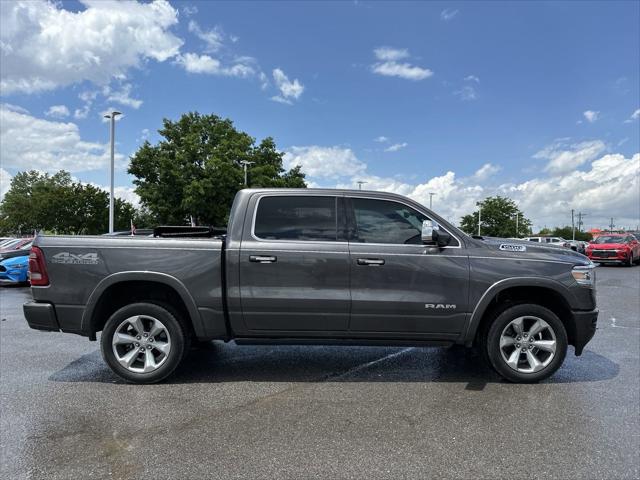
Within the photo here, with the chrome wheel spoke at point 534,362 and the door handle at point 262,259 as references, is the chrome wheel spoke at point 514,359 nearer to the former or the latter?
the chrome wheel spoke at point 534,362

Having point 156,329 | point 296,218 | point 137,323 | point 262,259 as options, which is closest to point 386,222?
point 296,218

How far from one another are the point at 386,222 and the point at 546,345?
191cm

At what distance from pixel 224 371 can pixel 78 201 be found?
148ft

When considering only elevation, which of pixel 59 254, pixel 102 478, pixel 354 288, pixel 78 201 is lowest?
pixel 102 478

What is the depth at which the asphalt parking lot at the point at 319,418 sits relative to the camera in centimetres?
299

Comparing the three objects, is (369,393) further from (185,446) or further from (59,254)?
(59,254)

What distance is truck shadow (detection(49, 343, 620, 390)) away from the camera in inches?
185

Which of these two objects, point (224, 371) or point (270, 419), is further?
point (224, 371)

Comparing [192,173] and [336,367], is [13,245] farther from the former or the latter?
[192,173]

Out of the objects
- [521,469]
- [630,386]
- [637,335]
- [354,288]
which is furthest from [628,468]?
[637,335]

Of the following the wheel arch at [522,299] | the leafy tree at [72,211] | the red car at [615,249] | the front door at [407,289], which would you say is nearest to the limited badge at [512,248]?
the wheel arch at [522,299]

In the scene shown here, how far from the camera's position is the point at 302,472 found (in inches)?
114

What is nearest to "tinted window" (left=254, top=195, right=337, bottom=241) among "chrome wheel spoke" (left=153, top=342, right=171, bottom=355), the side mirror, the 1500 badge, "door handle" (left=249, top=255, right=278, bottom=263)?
"door handle" (left=249, top=255, right=278, bottom=263)

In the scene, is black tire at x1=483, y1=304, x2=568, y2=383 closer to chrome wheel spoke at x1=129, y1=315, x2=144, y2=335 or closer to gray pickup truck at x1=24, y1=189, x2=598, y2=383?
gray pickup truck at x1=24, y1=189, x2=598, y2=383
